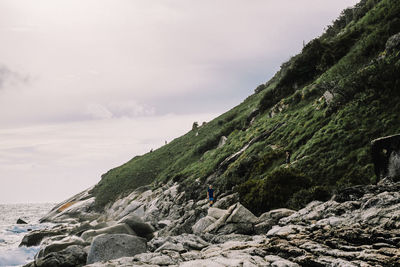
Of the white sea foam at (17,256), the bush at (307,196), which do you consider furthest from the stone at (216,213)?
the white sea foam at (17,256)

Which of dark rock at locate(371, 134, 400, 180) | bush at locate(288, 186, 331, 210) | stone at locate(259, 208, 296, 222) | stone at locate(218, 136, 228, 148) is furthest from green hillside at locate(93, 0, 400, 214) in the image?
stone at locate(218, 136, 228, 148)

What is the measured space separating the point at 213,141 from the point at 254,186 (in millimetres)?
30577

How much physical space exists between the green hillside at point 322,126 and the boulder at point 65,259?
9974 mm

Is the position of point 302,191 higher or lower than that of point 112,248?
lower

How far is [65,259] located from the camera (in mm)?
13930

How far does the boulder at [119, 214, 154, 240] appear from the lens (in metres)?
20.2

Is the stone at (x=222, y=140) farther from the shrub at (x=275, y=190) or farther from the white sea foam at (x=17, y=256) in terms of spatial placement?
the white sea foam at (x=17, y=256)

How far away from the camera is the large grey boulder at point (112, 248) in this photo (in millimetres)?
12844

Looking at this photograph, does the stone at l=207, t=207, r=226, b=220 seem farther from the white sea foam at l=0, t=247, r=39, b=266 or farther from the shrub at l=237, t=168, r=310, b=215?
A: the white sea foam at l=0, t=247, r=39, b=266

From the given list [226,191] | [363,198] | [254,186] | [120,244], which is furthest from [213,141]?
[363,198]

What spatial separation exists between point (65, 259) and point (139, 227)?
7.10m

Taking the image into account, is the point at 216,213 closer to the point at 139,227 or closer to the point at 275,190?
the point at 275,190

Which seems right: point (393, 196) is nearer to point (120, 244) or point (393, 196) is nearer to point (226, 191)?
point (120, 244)

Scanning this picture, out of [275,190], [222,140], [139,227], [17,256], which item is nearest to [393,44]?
[275,190]
